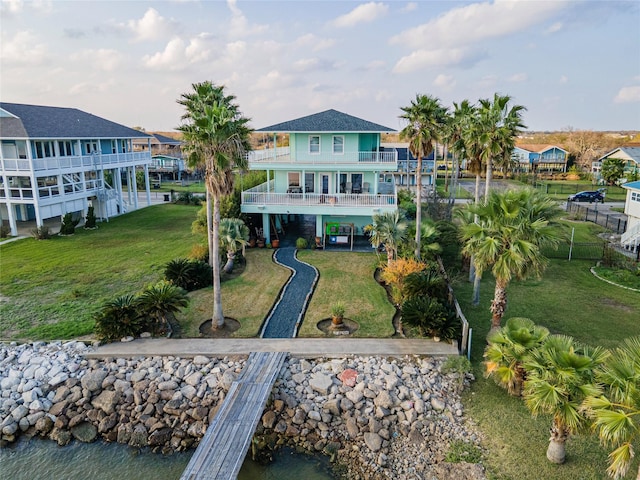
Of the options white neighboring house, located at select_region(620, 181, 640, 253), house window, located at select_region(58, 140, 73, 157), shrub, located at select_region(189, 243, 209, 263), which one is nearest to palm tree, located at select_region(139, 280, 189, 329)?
shrub, located at select_region(189, 243, 209, 263)

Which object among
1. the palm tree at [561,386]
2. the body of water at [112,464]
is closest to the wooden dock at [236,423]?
the body of water at [112,464]

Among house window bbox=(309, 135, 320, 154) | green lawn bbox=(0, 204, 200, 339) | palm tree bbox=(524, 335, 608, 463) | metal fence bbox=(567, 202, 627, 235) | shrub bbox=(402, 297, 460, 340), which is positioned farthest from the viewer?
metal fence bbox=(567, 202, 627, 235)

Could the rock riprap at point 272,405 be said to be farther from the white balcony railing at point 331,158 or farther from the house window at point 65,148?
the house window at point 65,148

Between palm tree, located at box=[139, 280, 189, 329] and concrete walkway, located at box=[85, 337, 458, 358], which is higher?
palm tree, located at box=[139, 280, 189, 329]

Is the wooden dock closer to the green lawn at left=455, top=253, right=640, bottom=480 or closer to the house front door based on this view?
the green lawn at left=455, top=253, right=640, bottom=480


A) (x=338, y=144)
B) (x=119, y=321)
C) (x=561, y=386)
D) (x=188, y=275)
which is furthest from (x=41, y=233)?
(x=561, y=386)

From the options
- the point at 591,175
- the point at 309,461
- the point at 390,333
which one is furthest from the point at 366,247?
the point at 591,175

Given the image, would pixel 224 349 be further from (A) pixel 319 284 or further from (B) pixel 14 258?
(B) pixel 14 258
